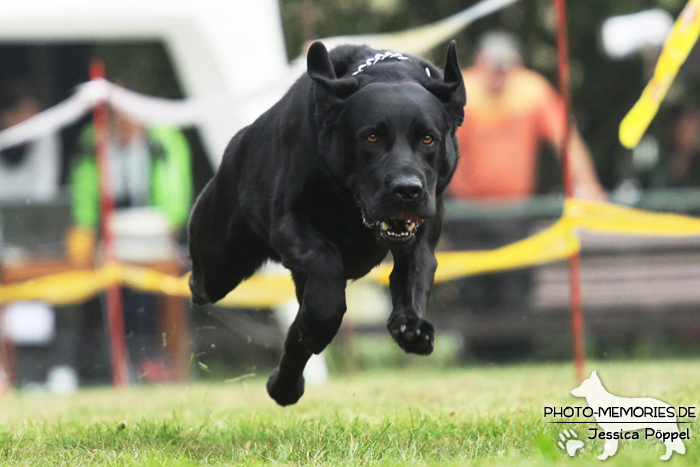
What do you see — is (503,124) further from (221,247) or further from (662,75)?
(221,247)

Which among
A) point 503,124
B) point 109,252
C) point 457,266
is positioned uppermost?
point 503,124

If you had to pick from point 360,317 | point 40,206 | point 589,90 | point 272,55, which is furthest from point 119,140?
point 589,90

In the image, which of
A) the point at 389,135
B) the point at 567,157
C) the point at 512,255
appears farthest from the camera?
the point at 512,255

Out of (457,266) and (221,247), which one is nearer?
(221,247)

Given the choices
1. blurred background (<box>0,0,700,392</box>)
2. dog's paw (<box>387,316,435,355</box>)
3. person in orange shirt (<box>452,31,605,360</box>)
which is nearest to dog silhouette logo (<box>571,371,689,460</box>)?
dog's paw (<box>387,316,435,355</box>)

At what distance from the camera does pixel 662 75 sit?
199 inches

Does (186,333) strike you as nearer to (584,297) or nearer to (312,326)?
(584,297)

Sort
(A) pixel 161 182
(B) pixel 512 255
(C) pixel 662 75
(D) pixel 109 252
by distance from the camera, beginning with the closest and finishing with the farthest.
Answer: (C) pixel 662 75 < (B) pixel 512 255 < (D) pixel 109 252 < (A) pixel 161 182

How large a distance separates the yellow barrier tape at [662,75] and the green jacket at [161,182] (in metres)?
4.69

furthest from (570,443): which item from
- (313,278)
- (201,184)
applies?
(201,184)

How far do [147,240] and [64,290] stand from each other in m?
0.78

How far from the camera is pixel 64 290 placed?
8414mm

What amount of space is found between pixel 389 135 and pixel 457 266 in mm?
4296

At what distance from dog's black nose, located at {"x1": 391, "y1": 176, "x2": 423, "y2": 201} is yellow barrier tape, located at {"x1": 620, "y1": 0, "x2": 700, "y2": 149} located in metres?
1.88
